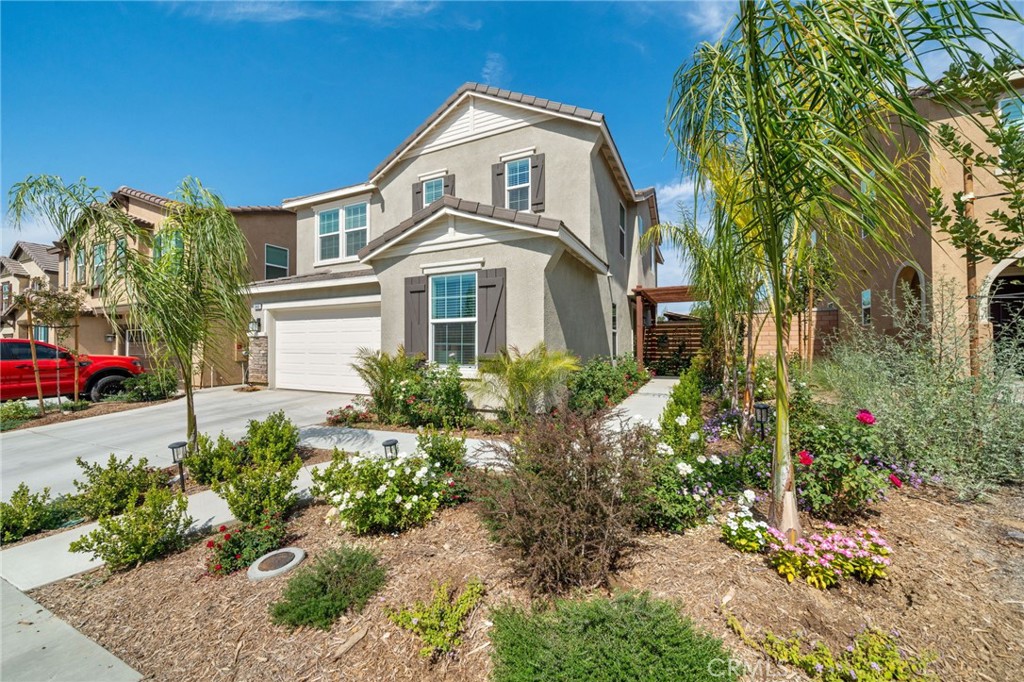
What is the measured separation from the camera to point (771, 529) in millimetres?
2807

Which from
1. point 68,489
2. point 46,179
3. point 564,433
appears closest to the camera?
point 564,433

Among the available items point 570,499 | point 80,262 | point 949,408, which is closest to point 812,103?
point 570,499

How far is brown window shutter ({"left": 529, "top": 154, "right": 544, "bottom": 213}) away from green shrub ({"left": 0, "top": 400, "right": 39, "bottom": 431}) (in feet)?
39.1

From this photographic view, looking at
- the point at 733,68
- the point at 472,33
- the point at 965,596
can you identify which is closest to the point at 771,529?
the point at 965,596

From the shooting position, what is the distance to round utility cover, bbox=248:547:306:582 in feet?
9.92

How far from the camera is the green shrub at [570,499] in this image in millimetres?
2654

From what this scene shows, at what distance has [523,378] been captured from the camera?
258 inches

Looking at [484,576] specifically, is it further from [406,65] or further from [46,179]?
[406,65]

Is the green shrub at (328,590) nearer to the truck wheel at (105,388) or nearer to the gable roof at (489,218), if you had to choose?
the gable roof at (489,218)

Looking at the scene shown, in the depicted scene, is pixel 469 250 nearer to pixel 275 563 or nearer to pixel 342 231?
pixel 275 563

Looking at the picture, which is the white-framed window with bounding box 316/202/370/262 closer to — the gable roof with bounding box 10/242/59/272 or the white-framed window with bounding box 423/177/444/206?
the white-framed window with bounding box 423/177/444/206

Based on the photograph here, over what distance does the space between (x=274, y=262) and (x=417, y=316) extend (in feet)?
30.8

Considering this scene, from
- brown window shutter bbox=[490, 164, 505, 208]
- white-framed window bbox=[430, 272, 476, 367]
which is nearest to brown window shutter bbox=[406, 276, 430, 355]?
white-framed window bbox=[430, 272, 476, 367]

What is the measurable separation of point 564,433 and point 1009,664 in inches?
100
